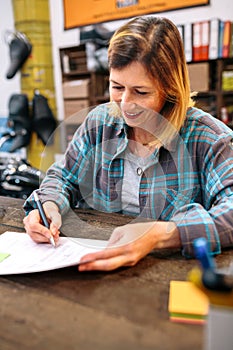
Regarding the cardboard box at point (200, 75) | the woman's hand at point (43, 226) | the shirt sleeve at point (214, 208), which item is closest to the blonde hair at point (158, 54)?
the shirt sleeve at point (214, 208)

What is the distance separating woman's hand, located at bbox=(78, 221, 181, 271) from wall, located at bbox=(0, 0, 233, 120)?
2756 millimetres

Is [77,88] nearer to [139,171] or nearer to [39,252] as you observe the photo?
[139,171]

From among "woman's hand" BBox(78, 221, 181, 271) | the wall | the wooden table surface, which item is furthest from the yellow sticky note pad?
the wall

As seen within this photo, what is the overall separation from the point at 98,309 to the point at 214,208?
0.42 metres

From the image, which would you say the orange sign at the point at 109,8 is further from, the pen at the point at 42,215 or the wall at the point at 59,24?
the pen at the point at 42,215

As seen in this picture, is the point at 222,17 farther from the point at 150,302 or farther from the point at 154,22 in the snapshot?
the point at 150,302

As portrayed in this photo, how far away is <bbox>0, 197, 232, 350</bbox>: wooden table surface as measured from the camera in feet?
1.58

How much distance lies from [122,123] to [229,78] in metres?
2.04

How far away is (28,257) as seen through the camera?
759 millimetres

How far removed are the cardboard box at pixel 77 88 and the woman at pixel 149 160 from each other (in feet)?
7.32

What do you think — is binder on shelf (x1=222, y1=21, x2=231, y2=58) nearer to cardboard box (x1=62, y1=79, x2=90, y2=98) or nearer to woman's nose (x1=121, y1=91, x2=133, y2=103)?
cardboard box (x1=62, y1=79, x2=90, y2=98)

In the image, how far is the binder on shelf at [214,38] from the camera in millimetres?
2611

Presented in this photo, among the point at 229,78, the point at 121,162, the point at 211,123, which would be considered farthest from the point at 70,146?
the point at 229,78

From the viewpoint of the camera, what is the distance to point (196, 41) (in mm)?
2693
